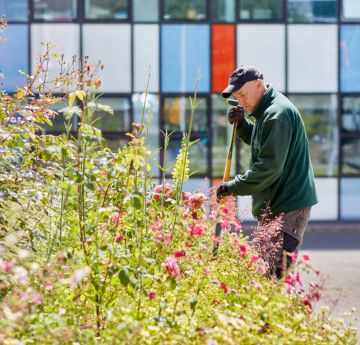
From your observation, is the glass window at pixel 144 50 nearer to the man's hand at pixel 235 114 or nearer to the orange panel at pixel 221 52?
the orange panel at pixel 221 52

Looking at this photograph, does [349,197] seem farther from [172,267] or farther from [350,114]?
[172,267]

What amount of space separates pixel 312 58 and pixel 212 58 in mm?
1870

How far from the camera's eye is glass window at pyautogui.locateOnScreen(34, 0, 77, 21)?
18.8 m

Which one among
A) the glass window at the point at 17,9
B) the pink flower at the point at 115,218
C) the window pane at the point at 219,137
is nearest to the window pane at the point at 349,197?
the window pane at the point at 219,137

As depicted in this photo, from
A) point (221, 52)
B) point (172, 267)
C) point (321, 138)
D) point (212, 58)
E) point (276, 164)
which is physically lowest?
point (321, 138)

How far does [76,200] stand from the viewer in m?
5.30

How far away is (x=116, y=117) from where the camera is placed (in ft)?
61.0

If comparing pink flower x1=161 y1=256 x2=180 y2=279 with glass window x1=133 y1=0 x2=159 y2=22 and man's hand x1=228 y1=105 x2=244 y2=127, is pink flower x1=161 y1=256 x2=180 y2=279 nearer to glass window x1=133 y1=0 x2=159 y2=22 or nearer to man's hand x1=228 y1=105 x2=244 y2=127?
man's hand x1=228 y1=105 x2=244 y2=127

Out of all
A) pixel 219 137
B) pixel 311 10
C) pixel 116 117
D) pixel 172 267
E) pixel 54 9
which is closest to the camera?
pixel 172 267

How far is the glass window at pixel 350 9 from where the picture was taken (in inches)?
760

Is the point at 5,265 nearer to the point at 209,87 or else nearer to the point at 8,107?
the point at 8,107

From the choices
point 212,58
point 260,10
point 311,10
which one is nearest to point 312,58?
point 311,10

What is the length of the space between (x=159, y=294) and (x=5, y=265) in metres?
1.56

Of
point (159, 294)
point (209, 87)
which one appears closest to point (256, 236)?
point (159, 294)
